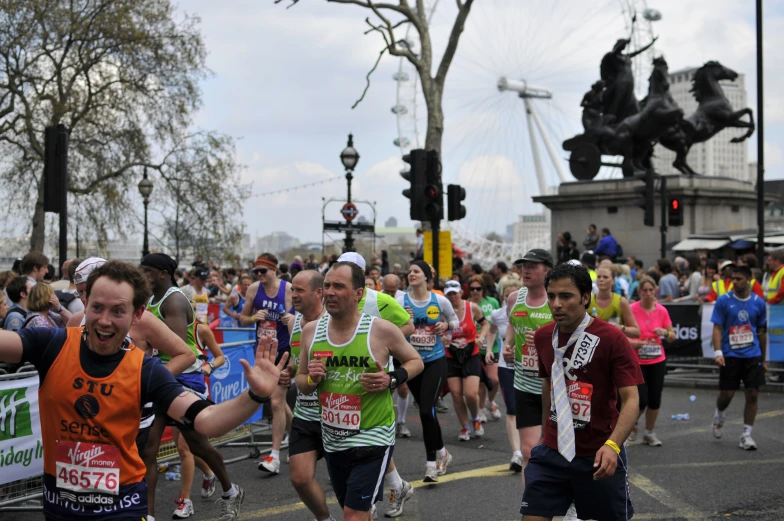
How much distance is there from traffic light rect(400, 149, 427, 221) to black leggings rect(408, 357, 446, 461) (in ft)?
18.7

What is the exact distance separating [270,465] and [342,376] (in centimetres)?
354

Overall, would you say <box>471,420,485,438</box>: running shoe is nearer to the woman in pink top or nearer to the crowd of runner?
the crowd of runner

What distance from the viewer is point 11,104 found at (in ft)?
92.5

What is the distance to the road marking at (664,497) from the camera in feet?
22.0

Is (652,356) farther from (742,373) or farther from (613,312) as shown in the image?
(613,312)

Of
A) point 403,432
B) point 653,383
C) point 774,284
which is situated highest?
point 774,284

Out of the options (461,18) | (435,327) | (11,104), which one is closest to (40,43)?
(11,104)

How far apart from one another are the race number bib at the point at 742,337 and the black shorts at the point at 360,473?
19.2 ft

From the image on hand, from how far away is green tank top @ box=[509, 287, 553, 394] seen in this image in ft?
22.5

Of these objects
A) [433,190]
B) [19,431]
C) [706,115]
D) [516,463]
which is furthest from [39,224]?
[516,463]

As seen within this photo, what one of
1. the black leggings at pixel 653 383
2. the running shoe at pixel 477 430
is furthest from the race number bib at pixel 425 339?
the black leggings at pixel 653 383

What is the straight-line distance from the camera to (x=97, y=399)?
10.7 ft

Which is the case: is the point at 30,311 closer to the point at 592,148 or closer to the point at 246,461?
the point at 246,461

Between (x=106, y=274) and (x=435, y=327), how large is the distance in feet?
18.2
